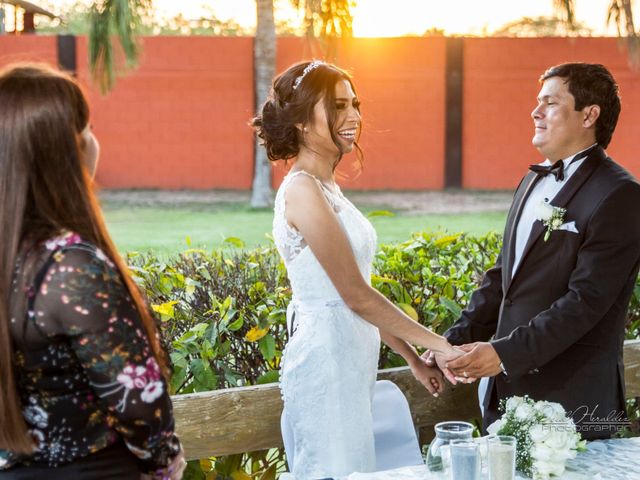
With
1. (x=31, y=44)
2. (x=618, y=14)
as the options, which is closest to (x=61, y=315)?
(x=618, y=14)

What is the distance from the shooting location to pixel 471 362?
304cm

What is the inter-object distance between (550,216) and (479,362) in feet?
1.68

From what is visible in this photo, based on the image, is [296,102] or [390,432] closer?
[296,102]

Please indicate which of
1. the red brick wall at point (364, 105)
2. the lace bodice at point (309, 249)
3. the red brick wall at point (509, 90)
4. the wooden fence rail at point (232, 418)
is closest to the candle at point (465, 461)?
the lace bodice at point (309, 249)

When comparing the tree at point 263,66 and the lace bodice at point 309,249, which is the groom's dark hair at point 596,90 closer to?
the lace bodice at point 309,249

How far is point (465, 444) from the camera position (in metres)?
2.30

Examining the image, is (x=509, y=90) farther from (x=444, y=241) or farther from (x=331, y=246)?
(x=331, y=246)

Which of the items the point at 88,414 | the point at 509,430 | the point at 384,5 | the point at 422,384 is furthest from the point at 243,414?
the point at 384,5

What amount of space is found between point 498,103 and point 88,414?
56.8ft

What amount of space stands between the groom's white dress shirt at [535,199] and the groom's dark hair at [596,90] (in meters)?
0.14

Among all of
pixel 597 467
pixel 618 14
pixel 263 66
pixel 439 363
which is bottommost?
pixel 597 467

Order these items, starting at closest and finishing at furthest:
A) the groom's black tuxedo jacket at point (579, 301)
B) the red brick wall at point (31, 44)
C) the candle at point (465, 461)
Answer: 1. the candle at point (465, 461)
2. the groom's black tuxedo jacket at point (579, 301)
3. the red brick wall at point (31, 44)

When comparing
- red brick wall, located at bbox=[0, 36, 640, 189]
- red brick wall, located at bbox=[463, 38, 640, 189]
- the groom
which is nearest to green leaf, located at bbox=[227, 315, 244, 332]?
the groom

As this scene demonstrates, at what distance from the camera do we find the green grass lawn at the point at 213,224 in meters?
13.5
